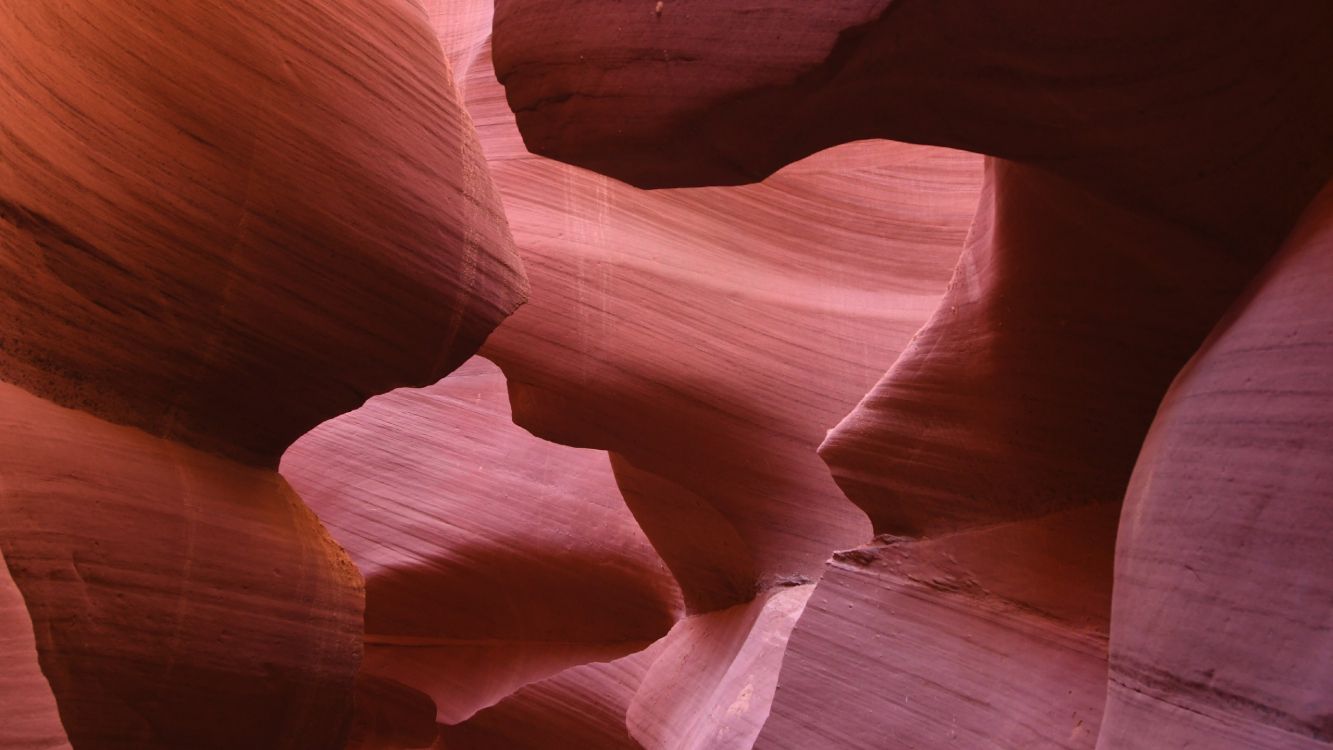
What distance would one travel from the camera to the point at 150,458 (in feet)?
11.8

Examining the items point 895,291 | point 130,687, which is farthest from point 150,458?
point 895,291

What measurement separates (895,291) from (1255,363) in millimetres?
4222

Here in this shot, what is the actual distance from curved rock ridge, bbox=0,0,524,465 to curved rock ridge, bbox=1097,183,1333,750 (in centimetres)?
251

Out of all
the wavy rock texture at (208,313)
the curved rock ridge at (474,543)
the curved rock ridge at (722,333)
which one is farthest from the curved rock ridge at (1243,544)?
the curved rock ridge at (474,543)

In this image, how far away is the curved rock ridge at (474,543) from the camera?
7113 mm

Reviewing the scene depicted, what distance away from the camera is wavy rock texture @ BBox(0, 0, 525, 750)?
334cm

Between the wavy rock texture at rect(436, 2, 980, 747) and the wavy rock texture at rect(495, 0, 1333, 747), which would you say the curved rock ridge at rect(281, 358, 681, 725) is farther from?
the wavy rock texture at rect(495, 0, 1333, 747)

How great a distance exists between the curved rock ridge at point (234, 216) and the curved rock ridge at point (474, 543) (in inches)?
119

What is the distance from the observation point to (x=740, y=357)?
584cm

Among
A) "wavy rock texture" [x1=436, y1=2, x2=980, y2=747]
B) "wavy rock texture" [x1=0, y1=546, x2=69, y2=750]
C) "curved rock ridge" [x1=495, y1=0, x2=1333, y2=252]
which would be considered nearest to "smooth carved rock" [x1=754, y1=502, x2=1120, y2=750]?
"curved rock ridge" [x1=495, y1=0, x2=1333, y2=252]

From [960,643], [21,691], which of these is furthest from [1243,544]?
[21,691]

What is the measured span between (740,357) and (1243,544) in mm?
3792

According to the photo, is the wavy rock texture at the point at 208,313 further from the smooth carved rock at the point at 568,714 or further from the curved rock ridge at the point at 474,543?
the curved rock ridge at the point at 474,543

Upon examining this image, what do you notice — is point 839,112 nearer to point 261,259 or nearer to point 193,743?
point 261,259
